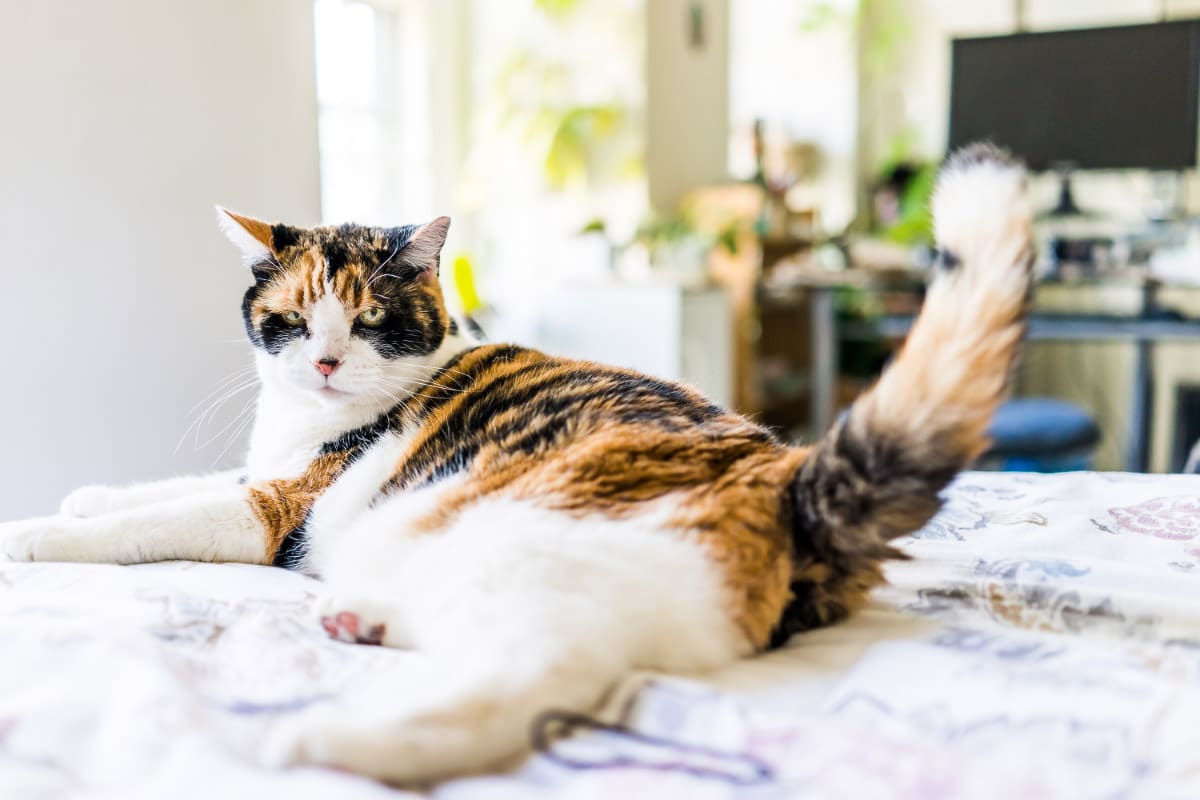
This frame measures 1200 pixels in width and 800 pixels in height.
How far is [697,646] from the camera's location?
75 cm

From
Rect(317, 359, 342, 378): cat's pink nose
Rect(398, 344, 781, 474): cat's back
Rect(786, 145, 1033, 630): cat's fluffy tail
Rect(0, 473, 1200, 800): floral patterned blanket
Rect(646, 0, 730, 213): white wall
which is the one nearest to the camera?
Rect(0, 473, 1200, 800): floral patterned blanket

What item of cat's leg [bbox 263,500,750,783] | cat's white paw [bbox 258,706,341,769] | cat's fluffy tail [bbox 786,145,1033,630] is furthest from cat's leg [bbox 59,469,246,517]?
cat's fluffy tail [bbox 786,145,1033,630]

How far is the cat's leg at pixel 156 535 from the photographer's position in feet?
3.25

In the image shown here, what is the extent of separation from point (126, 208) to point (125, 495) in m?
0.69

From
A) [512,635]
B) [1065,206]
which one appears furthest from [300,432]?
[1065,206]

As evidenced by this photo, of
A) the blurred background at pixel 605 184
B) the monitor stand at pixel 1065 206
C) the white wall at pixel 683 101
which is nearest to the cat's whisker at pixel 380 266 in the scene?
the blurred background at pixel 605 184

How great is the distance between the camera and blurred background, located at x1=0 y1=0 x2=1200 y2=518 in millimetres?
1572

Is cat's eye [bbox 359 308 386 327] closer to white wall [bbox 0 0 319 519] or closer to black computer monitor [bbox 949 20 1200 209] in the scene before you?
white wall [bbox 0 0 319 519]

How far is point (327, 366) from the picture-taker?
3.60ft

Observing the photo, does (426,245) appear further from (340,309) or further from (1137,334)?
(1137,334)

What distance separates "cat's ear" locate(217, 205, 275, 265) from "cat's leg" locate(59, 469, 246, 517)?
32 cm

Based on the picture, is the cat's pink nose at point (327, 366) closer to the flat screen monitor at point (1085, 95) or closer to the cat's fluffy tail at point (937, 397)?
the cat's fluffy tail at point (937, 397)

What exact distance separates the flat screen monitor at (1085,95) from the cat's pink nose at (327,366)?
112 inches

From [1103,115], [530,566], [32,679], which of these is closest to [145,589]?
[32,679]
